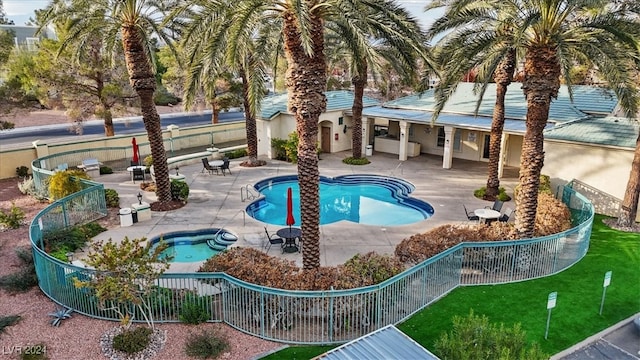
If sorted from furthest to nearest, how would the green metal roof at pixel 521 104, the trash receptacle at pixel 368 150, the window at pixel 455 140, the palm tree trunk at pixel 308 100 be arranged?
the trash receptacle at pixel 368 150 → the window at pixel 455 140 → the green metal roof at pixel 521 104 → the palm tree trunk at pixel 308 100

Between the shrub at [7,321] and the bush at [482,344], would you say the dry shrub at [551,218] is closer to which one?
the bush at [482,344]

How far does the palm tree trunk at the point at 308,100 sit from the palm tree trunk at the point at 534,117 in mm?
6452

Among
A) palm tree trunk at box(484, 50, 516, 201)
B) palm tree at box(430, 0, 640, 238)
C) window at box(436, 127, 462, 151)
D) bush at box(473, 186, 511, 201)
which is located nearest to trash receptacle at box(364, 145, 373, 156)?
window at box(436, 127, 462, 151)

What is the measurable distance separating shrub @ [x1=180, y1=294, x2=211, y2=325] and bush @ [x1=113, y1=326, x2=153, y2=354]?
0.93m

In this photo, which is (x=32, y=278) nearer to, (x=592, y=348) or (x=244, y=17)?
(x=244, y=17)

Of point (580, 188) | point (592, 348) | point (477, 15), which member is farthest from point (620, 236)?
point (477, 15)

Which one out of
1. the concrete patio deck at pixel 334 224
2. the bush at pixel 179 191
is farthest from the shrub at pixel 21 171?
the bush at pixel 179 191

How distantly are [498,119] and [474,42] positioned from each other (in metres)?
6.64

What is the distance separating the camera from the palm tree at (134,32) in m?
17.1

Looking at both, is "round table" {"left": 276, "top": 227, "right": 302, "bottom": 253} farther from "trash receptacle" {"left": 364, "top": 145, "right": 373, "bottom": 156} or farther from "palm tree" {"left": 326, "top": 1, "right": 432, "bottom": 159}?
"trash receptacle" {"left": 364, "top": 145, "right": 373, "bottom": 156}

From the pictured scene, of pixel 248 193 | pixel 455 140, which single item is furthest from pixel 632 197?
pixel 248 193

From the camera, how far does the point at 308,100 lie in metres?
11.4

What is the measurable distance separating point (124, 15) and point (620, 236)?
67.1 feet

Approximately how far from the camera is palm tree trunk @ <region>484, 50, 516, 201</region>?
19.2m
